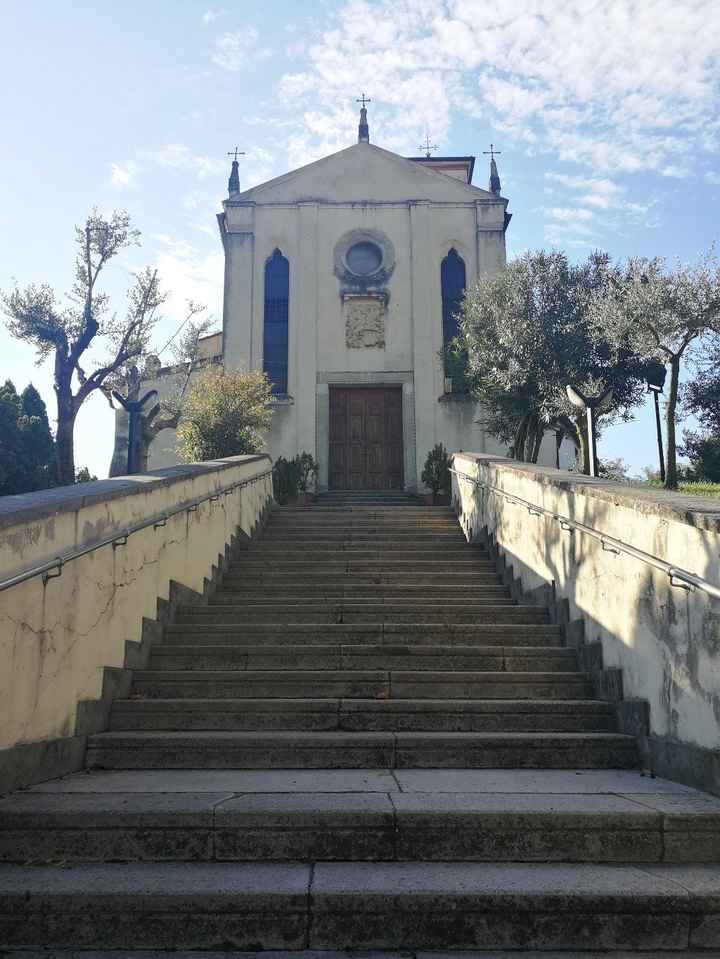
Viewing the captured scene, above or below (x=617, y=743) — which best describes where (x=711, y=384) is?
above

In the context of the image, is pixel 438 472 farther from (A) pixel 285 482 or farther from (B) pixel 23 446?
(B) pixel 23 446

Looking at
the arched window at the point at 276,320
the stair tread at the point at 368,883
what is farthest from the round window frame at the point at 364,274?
the stair tread at the point at 368,883

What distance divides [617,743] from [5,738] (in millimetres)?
3579

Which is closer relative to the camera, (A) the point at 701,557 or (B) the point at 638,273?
(A) the point at 701,557

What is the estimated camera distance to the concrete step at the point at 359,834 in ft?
11.6

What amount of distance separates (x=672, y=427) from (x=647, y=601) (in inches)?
452

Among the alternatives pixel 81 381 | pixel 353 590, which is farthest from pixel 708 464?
pixel 81 381

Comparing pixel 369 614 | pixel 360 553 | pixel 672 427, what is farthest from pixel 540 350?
pixel 369 614

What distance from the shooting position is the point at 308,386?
65.1 feet

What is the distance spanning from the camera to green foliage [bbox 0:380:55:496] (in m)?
21.4

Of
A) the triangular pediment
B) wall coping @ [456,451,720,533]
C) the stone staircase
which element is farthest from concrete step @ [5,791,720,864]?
the triangular pediment

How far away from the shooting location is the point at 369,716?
5262 millimetres

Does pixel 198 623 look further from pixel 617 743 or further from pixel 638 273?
pixel 638 273

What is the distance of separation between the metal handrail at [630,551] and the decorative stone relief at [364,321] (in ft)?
40.9
